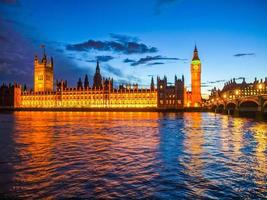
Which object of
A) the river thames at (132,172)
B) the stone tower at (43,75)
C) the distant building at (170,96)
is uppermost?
the stone tower at (43,75)

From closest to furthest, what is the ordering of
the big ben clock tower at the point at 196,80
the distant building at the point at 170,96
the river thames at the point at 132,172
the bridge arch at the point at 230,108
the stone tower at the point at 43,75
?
1. the river thames at the point at 132,172
2. the bridge arch at the point at 230,108
3. the distant building at the point at 170,96
4. the big ben clock tower at the point at 196,80
5. the stone tower at the point at 43,75

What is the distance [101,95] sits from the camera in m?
139

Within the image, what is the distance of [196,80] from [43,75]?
2989 inches

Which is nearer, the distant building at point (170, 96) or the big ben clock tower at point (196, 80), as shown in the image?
the distant building at point (170, 96)

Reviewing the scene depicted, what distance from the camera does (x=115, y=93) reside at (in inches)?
5384

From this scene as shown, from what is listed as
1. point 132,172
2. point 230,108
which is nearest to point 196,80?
point 230,108

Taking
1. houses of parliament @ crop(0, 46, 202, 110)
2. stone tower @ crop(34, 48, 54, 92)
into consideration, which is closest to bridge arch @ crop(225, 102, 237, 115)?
houses of parliament @ crop(0, 46, 202, 110)

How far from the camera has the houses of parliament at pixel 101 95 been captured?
129500 millimetres

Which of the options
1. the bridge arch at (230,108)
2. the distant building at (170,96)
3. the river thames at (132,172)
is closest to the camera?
the river thames at (132,172)

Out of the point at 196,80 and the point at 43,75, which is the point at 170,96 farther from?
the point at 43,75

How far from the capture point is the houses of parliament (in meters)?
130

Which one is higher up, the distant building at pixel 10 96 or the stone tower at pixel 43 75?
the stone tower at pixel 43 75

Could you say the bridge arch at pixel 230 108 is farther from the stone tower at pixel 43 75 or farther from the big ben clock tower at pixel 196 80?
the stone tower at pixel 43 75

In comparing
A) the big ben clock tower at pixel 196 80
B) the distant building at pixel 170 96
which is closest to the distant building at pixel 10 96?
the distant building at pixel 170 96
